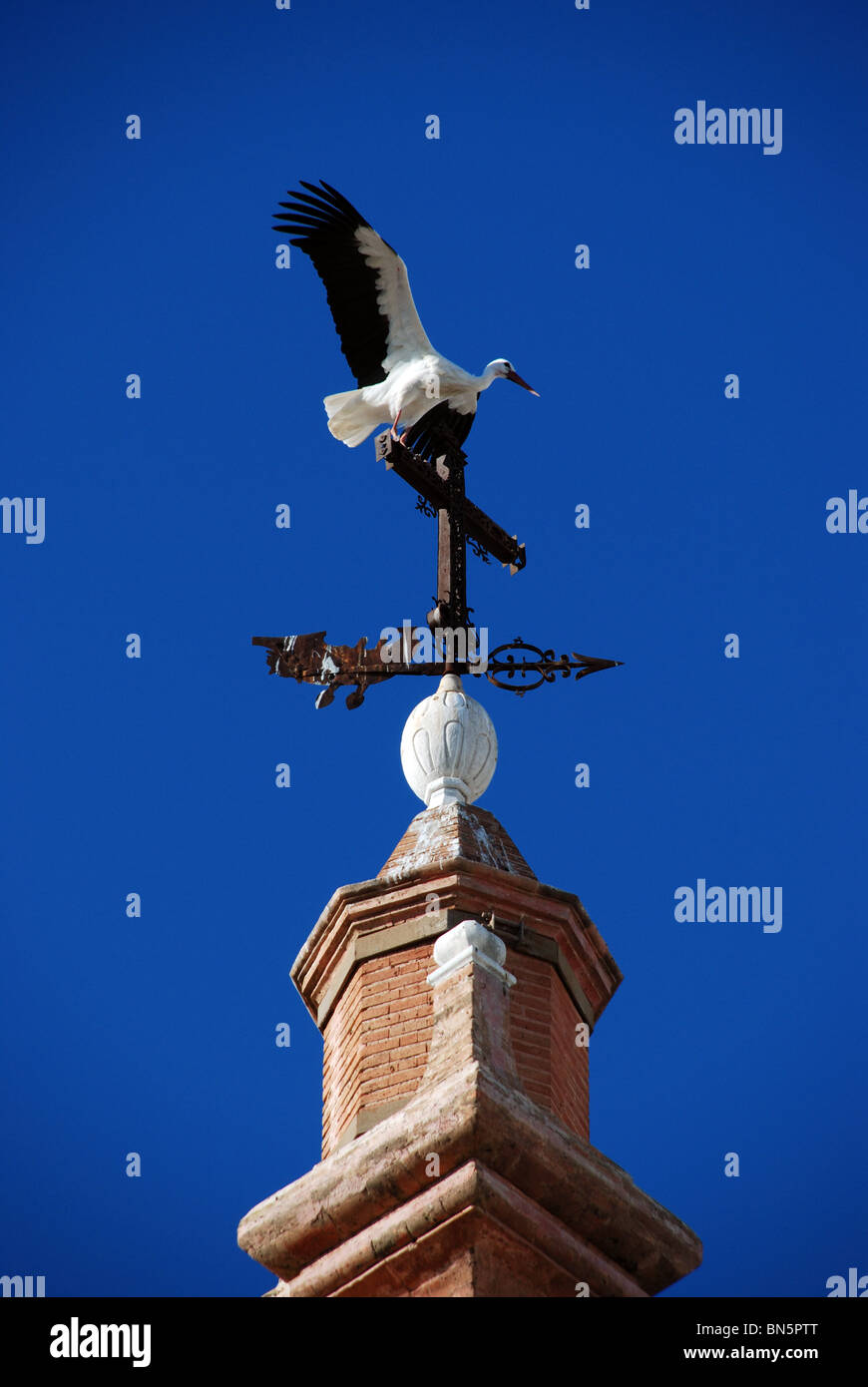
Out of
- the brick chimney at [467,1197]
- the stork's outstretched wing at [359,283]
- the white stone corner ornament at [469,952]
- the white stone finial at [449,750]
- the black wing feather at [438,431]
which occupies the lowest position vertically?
the brick chimney at [467,1197]

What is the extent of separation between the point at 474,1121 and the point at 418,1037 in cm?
201

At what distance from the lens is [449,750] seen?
11.7 m

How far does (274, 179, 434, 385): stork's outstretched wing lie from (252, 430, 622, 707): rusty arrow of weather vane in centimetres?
200

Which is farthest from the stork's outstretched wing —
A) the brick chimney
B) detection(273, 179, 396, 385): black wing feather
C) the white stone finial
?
the brick chimney

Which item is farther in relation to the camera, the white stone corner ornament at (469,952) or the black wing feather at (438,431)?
the black wing feather at (438,431)

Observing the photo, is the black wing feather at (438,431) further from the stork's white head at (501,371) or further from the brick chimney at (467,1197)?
the brick chimney at (467,1197)

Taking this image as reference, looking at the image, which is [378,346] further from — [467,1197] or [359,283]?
[467,1197]

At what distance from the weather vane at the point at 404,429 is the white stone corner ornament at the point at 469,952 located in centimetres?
312

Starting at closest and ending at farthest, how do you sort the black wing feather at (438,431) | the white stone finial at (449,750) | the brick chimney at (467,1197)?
the brick chimney at (467,1197) → the white stone finial at (449,750) → the black wing feather at (438,431)

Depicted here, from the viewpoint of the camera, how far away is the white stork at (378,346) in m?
14.3

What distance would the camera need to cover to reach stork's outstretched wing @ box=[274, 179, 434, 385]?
14773mm

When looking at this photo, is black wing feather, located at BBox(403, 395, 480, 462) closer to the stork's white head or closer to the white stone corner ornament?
the stork's white head

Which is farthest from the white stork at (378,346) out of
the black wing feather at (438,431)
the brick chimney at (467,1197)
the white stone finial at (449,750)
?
the brick chimney at (467,1197)
